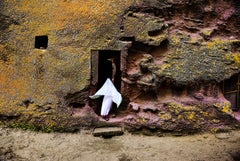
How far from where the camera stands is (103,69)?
3.37m

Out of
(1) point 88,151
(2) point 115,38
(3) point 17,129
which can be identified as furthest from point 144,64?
(3) point 17,129

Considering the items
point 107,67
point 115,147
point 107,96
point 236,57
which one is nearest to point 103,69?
point 107,67

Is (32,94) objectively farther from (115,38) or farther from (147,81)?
(147,81)

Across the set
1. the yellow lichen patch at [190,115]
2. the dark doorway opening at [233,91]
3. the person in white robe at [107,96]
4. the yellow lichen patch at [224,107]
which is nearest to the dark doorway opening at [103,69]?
the person in white robe at [107,96]

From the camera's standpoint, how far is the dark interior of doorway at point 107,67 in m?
3.16

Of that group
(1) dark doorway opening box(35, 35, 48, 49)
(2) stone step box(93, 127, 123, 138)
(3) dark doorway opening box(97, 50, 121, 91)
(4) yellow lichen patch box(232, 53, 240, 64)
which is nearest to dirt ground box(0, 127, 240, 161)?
(2) stone step box(93, 127, 123, 138)

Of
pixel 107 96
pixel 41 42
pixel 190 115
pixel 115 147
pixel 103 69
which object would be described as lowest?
pixel 115 147

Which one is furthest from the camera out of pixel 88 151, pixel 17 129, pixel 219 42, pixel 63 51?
pixel 219 42

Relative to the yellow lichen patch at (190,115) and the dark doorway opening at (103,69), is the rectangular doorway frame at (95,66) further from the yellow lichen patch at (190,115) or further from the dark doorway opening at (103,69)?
the yellow lichen patch at (190,115)

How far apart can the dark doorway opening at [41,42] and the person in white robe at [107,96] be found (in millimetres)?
948

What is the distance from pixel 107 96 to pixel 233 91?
184 cm

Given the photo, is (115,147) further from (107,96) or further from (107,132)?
(107,96)

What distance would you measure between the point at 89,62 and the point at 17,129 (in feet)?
3.90

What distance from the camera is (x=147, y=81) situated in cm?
306
